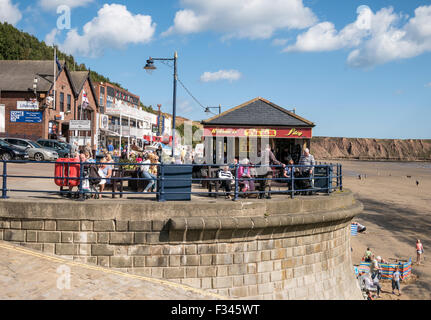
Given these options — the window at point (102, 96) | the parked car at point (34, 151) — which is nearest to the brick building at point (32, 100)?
the parked car at point (34, 151)

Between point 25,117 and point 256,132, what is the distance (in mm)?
24043

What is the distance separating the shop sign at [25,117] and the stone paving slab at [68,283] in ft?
87.5

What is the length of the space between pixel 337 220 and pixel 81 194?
5836 millimetres

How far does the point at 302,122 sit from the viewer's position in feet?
49.1

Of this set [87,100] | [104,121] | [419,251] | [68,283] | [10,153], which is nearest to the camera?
[68,283]

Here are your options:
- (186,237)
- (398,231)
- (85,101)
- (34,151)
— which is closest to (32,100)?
(85,101)

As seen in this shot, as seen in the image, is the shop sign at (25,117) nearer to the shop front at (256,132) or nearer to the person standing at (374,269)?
the shop front at (256,132)

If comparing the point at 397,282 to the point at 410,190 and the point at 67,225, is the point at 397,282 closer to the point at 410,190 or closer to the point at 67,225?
the point at 67,225

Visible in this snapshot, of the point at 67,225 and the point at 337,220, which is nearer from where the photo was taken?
the point at 67,225

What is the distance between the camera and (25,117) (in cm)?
3114

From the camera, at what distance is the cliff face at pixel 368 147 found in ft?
577

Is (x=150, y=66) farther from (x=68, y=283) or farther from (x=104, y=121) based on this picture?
(x=104, y=121)
